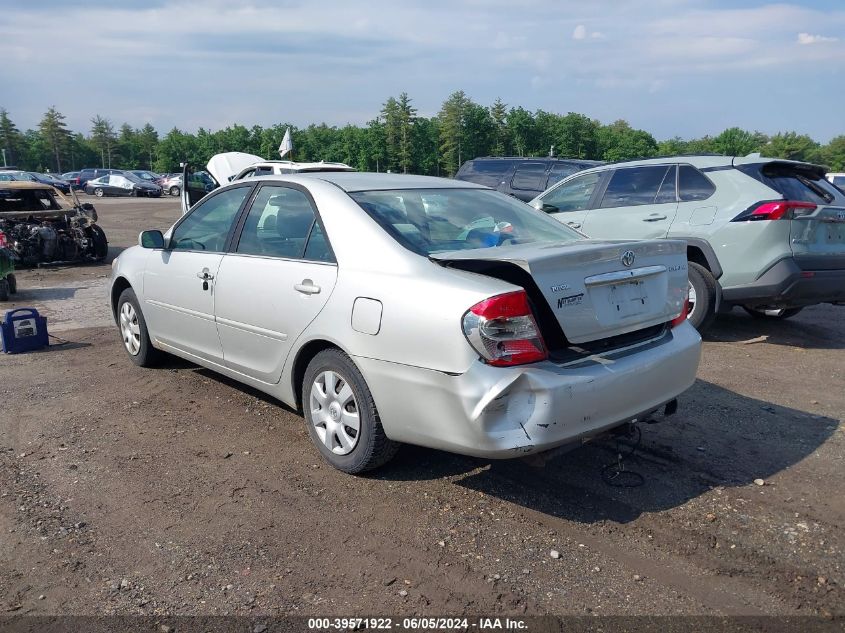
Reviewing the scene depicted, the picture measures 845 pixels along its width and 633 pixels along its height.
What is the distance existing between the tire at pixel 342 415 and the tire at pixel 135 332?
97.9 inches

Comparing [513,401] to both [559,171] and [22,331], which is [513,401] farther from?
[559,171]

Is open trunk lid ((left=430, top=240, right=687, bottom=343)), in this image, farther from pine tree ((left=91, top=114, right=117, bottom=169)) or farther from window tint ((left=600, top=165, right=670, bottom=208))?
pine tree ((left=91, top=114, right=117, bottom=169))

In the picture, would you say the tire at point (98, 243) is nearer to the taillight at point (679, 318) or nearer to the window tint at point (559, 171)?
the window tint at point (559, 171)

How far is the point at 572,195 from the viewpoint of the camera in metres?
8.77

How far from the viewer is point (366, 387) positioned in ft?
12.4

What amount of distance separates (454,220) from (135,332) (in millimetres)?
3438

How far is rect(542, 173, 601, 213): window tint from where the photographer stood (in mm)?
8555

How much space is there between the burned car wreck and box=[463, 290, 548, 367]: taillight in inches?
457


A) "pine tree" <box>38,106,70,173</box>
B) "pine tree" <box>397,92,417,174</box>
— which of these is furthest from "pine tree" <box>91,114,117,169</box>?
"pine tree" <box>397,92,417,174</box>

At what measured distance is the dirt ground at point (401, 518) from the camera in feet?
9.77

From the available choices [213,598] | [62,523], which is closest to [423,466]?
[213,598]

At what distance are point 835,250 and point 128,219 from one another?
23.2 m

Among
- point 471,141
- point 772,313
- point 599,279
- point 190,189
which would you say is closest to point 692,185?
point 772,313

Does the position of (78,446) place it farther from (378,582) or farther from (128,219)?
(128,219)
